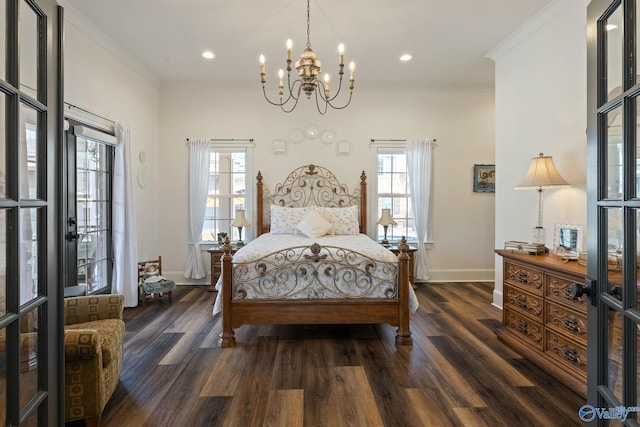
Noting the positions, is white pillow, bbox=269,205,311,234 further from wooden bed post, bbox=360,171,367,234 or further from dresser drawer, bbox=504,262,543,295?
dresser drawer, bbox=504,262,543,295

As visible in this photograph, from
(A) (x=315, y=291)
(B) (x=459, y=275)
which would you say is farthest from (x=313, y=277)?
(B) (x=459, y=275)

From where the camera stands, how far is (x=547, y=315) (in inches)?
97.7

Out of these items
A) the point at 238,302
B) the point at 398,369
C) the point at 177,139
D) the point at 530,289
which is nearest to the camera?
the point at 398,369

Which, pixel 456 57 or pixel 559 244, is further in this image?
pixel 456 57

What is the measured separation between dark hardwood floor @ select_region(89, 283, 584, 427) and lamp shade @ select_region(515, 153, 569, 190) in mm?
1477

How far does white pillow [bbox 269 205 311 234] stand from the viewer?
456 centimetres

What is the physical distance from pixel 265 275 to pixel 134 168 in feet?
8.75

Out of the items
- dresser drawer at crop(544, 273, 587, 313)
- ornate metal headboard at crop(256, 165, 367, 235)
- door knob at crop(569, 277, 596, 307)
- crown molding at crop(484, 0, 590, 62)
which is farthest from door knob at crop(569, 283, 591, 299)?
ornate metal headboard at crop(256, 165, 367, 235)

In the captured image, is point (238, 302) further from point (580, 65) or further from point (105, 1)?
point (580, 65)

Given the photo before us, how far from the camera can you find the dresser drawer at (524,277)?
2581 millimetres

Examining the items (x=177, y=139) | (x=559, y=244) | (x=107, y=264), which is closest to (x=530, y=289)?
(x=559, y=244)

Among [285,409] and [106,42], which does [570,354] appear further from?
[106,42]

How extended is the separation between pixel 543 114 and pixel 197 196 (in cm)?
451

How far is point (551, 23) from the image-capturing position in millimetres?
3074
